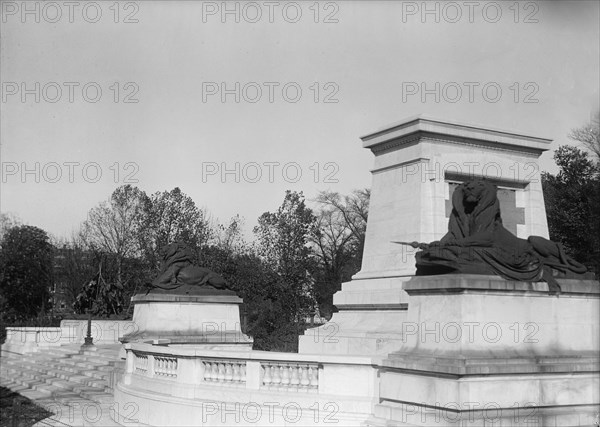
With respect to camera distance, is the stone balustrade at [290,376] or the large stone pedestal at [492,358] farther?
the stone balustrade at [290,376]

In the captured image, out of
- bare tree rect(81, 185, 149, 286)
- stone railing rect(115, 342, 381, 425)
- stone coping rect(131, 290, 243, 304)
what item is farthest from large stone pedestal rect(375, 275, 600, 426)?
bare tree rect(81, 185, 149, 286)

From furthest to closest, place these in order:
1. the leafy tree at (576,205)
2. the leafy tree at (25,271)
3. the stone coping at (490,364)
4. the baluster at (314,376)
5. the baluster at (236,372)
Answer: the leafy tree at (25,271)
the leafy tree at (576,205)
the baluster at (236,372)
the baluster at (314,376)
the stone coping at (490,364)

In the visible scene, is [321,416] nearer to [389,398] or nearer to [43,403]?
[389,398]

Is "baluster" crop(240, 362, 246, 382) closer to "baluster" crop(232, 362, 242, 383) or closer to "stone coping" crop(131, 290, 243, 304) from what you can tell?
"baluster" crop(232, 362, 242, 383)

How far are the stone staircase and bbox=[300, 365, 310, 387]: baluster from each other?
5.00 meters

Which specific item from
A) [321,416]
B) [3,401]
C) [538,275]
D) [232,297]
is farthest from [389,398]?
[3,401]

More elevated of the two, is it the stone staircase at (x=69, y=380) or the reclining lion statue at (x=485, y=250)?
the reclining lion statue at (x=485, y=250)

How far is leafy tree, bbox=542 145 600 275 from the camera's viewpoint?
3394 centimetres

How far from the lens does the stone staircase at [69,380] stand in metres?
16.8

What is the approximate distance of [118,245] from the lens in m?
59.2

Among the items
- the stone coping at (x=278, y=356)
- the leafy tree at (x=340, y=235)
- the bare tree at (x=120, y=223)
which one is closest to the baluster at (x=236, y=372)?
the stone coping at (x=278, y=356)

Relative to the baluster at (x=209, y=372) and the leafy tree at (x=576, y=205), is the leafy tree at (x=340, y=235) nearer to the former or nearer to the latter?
the leafy tree at (x=576, y=205)

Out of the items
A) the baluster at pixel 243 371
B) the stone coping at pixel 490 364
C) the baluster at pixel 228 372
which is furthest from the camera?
the baluster at pixel 228 372

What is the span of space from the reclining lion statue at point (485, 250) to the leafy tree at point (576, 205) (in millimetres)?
21217
